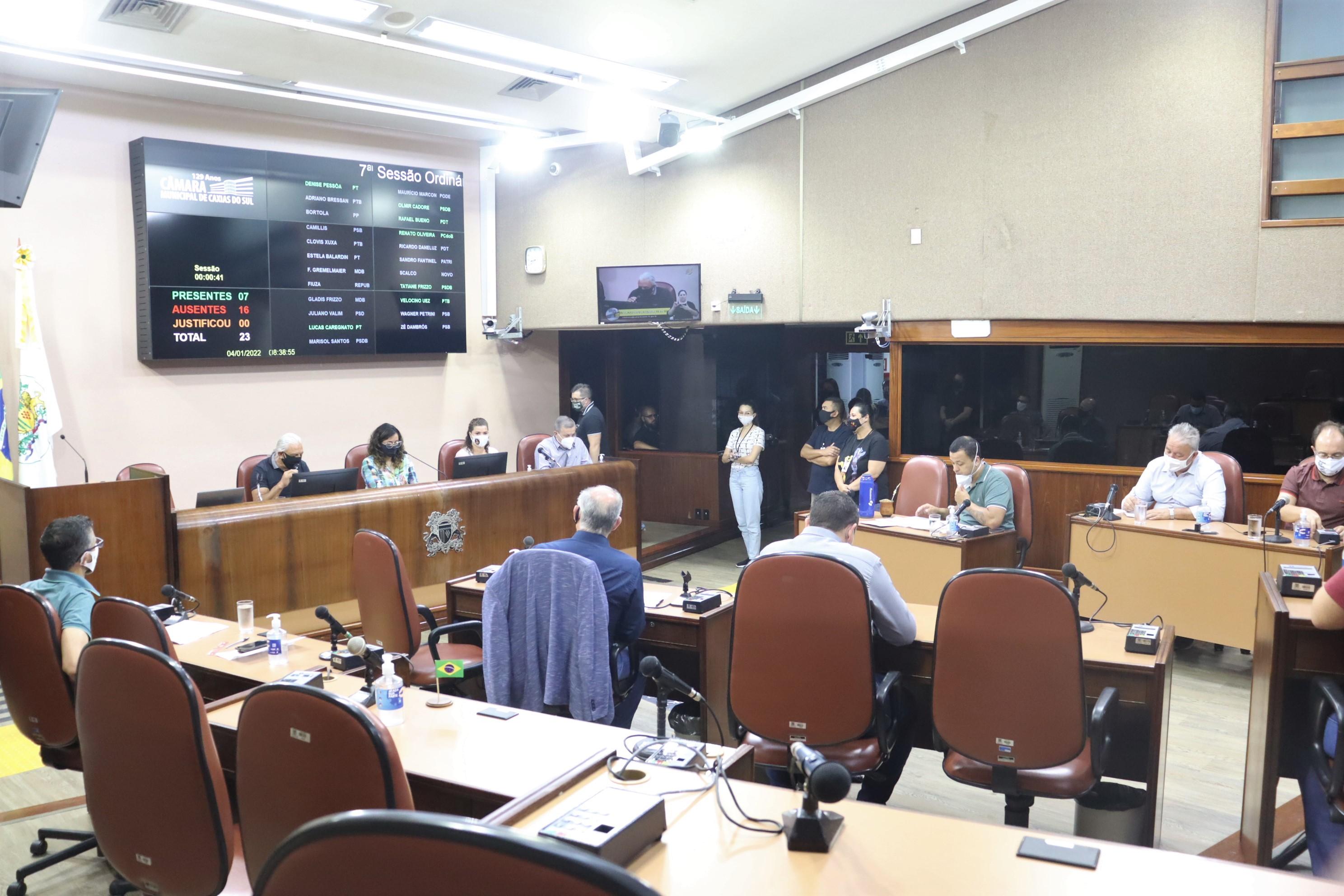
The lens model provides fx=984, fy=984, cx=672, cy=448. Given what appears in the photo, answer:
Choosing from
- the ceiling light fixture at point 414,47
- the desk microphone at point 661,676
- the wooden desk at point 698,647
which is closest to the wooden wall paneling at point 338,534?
the wooden desk at point 698,647

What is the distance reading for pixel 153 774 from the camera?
2.21 metres

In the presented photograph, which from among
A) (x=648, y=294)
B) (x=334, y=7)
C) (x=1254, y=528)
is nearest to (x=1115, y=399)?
(x=1254, y=528)

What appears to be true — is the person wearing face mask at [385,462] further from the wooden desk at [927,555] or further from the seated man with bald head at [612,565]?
the seated man with bald head at [612,565]

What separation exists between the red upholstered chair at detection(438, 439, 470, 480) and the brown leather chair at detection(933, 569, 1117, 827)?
5364 millimetres

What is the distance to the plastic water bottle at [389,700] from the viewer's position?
2688 millimetres

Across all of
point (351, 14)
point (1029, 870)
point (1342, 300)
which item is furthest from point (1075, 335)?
point (1029, 870)

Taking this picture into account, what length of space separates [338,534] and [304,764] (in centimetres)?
407

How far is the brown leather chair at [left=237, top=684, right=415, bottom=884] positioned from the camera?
1.79m

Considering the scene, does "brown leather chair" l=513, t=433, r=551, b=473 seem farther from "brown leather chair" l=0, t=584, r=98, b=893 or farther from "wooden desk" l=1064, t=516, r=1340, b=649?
"brown leather chair" l=0, t=584, r=98, b=893

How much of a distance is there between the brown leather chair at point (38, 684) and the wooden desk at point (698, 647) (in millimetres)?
1465

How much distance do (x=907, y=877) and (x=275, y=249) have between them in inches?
277

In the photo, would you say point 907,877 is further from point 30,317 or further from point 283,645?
Answer: point 30,317

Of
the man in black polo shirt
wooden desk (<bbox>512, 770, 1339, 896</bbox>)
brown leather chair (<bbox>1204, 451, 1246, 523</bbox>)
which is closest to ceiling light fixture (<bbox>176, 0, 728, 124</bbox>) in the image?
the man in black polo shirt

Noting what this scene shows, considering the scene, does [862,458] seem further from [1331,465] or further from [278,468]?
[278,468]
